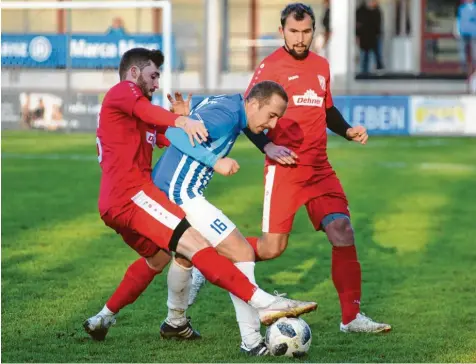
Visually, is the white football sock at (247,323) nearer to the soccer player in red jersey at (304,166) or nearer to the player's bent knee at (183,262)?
the player's bent knee at (183,262)

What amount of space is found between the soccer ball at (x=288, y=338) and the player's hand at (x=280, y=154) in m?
1.00

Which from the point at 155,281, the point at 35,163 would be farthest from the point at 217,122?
the point at 35,163

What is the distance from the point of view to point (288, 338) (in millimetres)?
7023

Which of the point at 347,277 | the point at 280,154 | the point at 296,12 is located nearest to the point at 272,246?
the point at 347,277

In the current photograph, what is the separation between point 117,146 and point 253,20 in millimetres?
27469

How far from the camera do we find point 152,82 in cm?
755

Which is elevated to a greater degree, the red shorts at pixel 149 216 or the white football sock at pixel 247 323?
the red shorts at pixel 149 216

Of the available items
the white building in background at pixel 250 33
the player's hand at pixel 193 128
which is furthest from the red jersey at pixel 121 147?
the white building in background at pixel 250 33

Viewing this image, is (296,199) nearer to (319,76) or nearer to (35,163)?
(319,76)

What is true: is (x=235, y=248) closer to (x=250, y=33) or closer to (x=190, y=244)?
(x=190, y=244)

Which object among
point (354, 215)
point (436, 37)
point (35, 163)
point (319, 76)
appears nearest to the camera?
point (319, 76)

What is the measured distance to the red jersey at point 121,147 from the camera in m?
7.23

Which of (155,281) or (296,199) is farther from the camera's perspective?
(155,281)

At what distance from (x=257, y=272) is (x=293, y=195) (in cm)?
222
